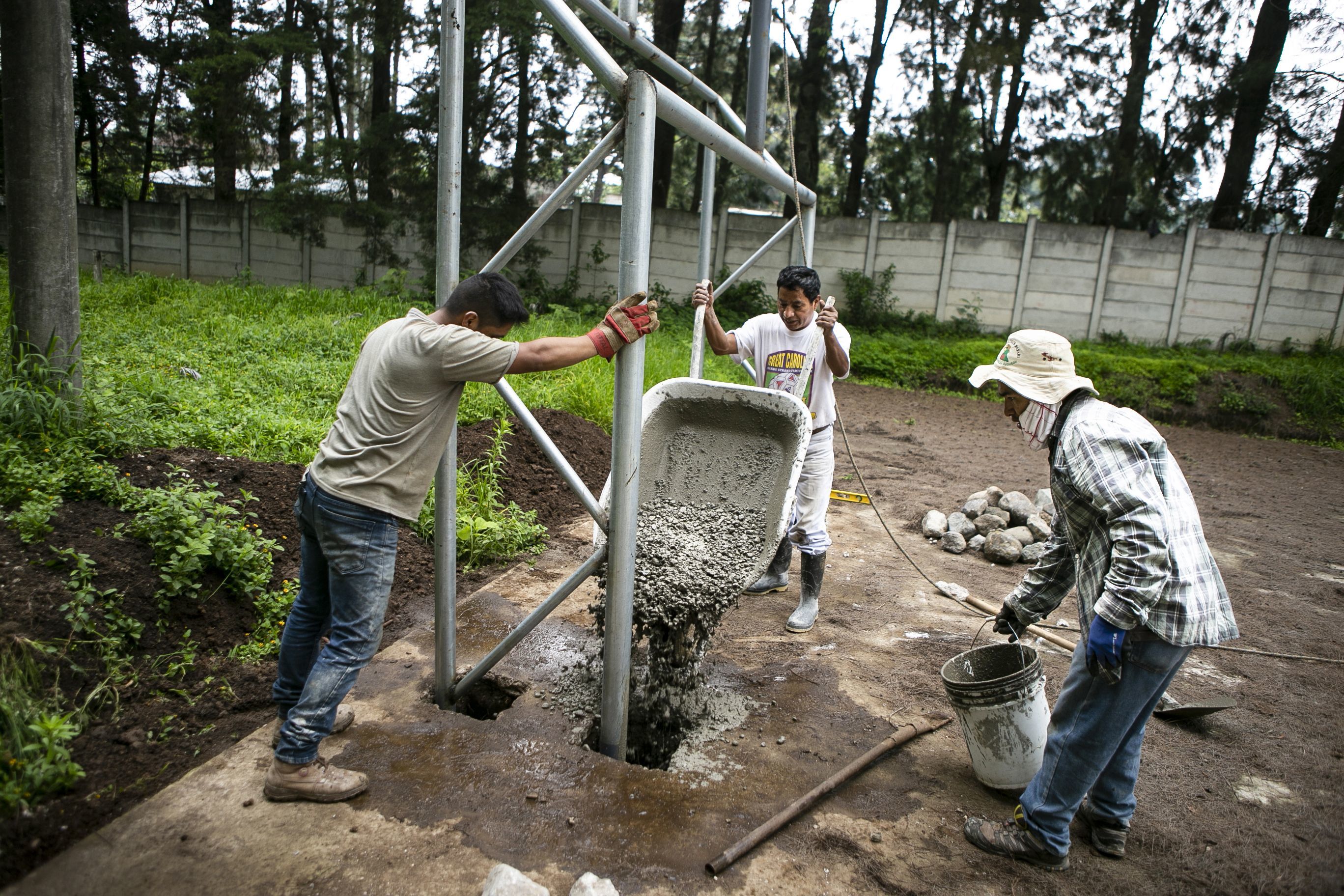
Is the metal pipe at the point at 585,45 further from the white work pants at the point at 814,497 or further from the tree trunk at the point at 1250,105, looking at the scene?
the tree trunk at the point at 1250,105

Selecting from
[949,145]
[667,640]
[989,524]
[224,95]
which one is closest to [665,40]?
[224,95]

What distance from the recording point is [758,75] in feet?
12.3

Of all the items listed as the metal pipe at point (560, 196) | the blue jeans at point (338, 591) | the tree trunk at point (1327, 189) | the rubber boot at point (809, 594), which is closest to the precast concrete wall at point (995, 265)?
the tree trunk at point (1327, 189)

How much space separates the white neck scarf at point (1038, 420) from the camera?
239cm

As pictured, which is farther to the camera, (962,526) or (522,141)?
(522,141)

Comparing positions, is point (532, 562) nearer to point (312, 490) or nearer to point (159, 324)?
point (312, 490)

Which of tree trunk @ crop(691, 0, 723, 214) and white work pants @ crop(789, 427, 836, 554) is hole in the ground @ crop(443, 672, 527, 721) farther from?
tree trunk @ crop(691, 0, 723, 214)

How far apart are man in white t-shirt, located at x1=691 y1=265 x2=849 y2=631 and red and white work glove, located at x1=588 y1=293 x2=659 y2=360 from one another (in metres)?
1.43

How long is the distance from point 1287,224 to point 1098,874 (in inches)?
739

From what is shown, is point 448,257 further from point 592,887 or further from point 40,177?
point 40,177

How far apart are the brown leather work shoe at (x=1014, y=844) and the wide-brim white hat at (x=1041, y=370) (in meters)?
1.27

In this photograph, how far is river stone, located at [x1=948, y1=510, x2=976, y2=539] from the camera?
17.6ft

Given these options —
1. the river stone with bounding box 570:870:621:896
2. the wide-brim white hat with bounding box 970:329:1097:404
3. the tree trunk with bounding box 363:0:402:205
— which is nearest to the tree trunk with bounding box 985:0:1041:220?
the tree trunk with bounding box 363:0:402:205

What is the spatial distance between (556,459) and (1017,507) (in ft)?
13.1
